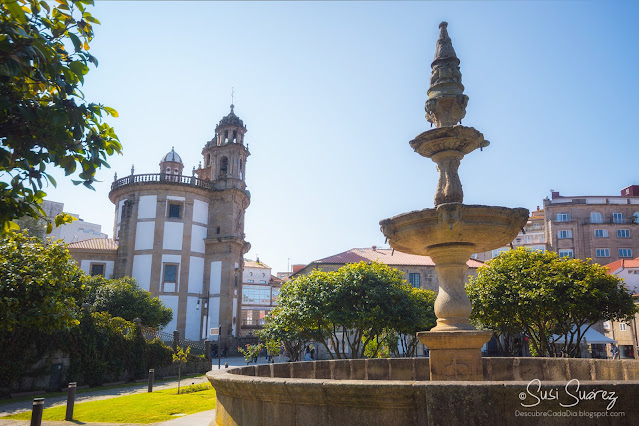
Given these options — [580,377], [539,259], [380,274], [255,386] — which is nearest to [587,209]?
[539,259]

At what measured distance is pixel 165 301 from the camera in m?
40.2

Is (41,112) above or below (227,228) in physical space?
below

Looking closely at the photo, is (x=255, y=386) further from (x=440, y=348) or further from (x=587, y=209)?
(x=587, y=209)

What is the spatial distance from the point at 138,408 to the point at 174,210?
105ft

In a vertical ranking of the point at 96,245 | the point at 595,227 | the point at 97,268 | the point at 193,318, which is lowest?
the point at 193,318

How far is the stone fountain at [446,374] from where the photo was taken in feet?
12.6

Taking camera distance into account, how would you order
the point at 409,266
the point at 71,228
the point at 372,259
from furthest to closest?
the point at 71,228, the point at 372,259, the point at 409,266

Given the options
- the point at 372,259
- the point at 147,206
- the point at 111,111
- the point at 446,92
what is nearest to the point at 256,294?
the point at 372,259

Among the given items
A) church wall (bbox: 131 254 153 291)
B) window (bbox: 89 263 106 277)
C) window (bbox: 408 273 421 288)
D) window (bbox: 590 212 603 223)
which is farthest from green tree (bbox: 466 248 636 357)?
window (bbox: 590 212 603 223)

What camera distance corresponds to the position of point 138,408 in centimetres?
1234

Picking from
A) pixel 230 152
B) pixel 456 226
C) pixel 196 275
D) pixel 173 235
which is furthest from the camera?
pixel 230 152

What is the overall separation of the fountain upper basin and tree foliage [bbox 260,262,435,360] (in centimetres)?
1187

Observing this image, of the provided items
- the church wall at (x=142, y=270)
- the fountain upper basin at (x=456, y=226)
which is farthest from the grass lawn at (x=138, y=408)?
the church wall at (x=142, y=270)

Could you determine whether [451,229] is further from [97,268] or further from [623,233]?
[623,233]
